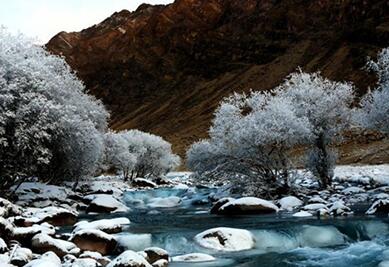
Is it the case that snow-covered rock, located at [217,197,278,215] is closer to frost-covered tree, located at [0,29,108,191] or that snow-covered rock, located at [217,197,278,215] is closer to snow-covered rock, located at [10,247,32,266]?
frost-covered tree, located at [0,29,108,191]

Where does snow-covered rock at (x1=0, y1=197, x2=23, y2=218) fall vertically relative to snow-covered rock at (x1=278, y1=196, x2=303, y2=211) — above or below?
below

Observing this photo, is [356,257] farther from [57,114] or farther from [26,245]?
[57,114]

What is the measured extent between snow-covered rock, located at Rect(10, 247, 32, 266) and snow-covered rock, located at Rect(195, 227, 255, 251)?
25.7 ft

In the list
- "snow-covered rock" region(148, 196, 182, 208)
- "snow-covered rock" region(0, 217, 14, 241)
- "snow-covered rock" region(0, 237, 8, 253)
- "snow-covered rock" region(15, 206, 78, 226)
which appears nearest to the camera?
"snow-covered rock" region(0, 237, 8, 253)

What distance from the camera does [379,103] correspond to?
3862 centimetres

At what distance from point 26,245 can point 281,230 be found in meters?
12.0

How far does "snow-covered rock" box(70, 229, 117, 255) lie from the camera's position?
20875 mm

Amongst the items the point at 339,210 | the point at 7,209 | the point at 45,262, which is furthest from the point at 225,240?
the point at 339,210

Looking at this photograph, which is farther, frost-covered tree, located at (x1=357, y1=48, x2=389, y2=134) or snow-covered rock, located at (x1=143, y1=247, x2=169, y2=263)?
frost-covered tree, located at (x1=357, y1=48, x2=389, y2=134)

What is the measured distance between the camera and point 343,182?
52406mm

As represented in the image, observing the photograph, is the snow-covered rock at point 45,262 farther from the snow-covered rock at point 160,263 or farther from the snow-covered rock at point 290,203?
the snow-covered rock at point 290,203

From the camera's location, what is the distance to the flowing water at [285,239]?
20375 mm

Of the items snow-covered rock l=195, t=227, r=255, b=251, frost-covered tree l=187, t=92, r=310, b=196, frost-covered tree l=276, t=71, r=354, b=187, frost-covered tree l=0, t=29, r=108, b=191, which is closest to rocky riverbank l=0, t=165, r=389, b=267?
snow-covered rock l=195, t=227, r=255, b=251

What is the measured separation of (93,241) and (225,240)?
5693 millimetres
